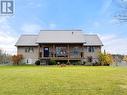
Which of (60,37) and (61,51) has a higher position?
(60,37)

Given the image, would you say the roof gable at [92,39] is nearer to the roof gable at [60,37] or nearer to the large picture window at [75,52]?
the roof gable at [60,37]

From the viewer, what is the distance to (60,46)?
176 feet

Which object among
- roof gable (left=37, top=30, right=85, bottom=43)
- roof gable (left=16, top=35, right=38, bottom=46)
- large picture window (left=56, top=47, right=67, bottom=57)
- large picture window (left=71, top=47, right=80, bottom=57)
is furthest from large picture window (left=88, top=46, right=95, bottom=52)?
roof gable (left=16, top=35, right=38, bottom=46)

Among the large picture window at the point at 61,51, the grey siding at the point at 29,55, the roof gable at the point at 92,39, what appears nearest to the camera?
the large picture window at the point at 61,51

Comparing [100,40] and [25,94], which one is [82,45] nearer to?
[100,40]

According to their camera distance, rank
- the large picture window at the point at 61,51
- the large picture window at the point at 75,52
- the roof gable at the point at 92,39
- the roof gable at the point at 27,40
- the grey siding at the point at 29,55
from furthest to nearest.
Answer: the grey siding at the point at 29,55 → the roof gable at the point at 27,40 → the roof gable at the point at 92,39 → the large picture window at the point at 75,52 → the large picture window at the point at 61,51

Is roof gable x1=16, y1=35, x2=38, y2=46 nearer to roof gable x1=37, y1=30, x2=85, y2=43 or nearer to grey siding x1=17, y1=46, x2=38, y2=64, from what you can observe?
grey siding x1=17, y1=46, x2=38, y2=64

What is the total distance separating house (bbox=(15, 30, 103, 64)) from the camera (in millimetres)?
52781

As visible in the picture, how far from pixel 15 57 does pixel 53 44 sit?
7.31 m

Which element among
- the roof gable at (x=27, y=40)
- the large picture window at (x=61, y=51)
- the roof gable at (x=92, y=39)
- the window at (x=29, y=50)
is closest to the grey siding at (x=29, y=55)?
the window at (x=29, y=50)

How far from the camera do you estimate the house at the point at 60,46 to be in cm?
5278

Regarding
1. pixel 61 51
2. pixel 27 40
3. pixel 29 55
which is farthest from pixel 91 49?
pixel 27 40

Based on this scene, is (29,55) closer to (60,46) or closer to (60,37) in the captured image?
(60,46)

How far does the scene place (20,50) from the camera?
2261 inches
